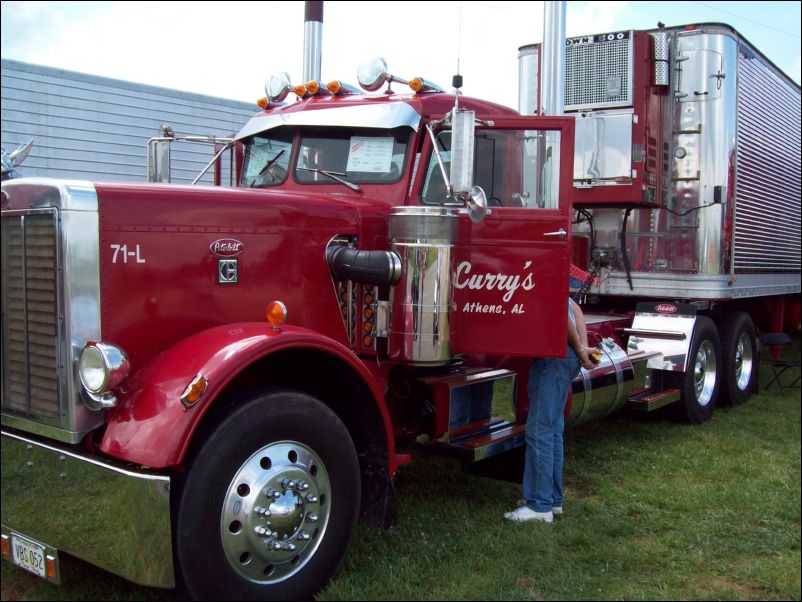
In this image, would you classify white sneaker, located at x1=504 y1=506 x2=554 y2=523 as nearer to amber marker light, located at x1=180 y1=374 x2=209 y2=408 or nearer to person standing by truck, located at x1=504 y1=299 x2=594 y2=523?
person standing by truck, located at x1=504 y1=299 x2=594 y2=523

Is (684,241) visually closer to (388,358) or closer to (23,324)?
(388,358)

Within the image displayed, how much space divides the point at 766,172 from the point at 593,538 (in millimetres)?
5681

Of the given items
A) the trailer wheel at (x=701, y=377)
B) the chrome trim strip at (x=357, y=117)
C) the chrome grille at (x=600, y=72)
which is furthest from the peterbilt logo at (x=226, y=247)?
the trailer wheel at (x=701, y=377)

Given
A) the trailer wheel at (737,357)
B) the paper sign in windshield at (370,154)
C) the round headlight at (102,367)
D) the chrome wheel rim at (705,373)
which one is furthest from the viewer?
the trailer wheel at (737,357)

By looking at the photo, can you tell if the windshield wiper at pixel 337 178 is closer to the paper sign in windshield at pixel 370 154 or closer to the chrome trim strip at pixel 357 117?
the paper sign in windshield at pixel 370 154

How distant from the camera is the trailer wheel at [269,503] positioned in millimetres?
3309

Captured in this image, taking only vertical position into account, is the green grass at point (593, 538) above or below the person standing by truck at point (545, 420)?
below

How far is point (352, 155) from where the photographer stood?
16.3 feet

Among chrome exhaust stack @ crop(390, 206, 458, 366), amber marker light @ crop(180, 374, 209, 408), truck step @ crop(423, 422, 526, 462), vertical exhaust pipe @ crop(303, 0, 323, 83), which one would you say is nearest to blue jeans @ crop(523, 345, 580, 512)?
truck step @ crop(423, 422, 526, 462)

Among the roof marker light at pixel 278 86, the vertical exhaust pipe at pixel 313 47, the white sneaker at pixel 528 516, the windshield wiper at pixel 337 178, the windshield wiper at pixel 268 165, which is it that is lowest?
the white sneaker at pixel 528 516

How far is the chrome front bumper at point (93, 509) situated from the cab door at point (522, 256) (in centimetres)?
201

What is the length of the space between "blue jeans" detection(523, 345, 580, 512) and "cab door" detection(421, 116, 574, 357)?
0.64 ft

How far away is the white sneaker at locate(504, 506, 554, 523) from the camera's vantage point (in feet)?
15.7

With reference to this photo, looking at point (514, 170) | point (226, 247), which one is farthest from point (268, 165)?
point (514, 170)
